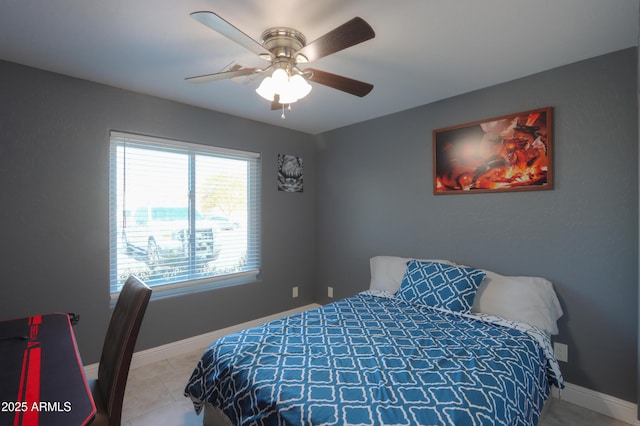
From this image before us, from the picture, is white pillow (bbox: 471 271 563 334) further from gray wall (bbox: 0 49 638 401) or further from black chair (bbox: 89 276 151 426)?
black chair (bbox: 89 276 151 426)

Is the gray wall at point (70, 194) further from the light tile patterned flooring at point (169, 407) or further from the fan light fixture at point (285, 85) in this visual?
the fan light fixture at point (285, 85)

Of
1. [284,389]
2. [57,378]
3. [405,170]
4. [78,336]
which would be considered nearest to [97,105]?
[78,336]

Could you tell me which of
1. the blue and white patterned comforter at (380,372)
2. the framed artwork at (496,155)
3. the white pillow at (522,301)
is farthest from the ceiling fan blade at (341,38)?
the white pillow at (522,301)

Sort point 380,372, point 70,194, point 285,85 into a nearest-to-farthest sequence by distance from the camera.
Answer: point 380,372 < point 285,85 < point 70,194

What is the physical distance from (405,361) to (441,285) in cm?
94

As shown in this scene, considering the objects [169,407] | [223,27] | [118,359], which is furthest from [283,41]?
[169,407]

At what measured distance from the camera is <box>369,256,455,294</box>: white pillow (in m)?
2.86

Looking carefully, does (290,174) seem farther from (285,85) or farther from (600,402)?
(600,402)

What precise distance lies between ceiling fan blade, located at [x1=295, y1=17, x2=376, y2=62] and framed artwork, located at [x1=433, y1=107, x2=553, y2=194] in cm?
162

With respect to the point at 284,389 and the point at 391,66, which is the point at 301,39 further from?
the point at 284,389

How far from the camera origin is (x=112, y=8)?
1583mm

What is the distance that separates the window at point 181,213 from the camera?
2.66 meters

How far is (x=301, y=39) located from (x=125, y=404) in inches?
101

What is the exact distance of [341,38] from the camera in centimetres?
140
